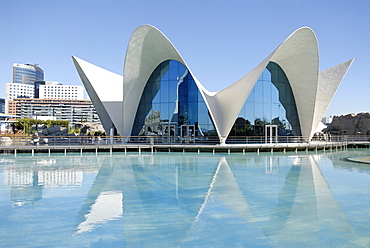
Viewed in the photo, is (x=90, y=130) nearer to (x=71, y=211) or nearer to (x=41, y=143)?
(x=41, y=143)

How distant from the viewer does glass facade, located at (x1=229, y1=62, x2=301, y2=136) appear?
2566cm

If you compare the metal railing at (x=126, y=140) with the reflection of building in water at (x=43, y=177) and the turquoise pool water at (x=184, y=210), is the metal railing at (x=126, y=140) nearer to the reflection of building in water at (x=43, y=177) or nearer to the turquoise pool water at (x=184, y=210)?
the reflection of building in water at (x=43, y=177)

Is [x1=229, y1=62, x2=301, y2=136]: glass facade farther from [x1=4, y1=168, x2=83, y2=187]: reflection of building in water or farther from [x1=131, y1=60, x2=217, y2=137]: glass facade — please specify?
[x1=4, y1=168, x2=83, y2=187]: reflection of building in water

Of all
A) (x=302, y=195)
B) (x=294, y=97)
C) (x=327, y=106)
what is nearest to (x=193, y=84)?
(x=294, y=97)

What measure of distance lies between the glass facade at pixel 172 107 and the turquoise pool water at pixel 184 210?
13.7m

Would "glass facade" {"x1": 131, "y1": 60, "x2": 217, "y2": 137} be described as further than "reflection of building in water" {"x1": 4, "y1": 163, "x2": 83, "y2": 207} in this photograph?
Yes

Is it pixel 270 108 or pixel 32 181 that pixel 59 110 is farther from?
pixel 32 181

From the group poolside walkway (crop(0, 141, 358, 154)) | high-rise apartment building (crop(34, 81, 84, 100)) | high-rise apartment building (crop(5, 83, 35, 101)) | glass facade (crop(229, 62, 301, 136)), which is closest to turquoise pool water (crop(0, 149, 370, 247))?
poolside walkway (crop(0, 141, 358, 154))

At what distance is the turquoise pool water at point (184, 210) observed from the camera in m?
5.25

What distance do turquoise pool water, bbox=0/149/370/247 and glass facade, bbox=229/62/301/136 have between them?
45.8ft

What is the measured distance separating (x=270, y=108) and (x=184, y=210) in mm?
21355

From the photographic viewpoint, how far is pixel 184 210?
6.98m

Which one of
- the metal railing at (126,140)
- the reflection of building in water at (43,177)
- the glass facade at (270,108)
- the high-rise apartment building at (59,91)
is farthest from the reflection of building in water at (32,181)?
the high-rise apartment building at (59,91)

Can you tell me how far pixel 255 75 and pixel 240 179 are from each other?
14595mm
